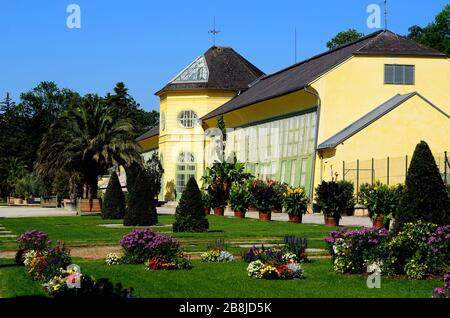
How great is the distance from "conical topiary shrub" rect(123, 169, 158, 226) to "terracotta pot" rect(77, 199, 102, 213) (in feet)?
53.7

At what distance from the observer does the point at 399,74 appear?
168 ft

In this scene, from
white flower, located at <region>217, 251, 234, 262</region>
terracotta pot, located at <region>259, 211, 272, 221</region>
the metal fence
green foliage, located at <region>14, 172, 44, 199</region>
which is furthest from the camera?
green foliage, located at <region>14, 172, 44, 199</region>

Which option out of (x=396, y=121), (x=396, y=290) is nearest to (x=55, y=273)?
(x=396, y=290)

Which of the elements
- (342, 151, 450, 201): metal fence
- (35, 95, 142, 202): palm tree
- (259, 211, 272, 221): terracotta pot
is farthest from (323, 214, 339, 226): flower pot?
(35, 95, 142, 202): palm tree

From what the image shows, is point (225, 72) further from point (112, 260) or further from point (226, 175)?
point (112, 260)

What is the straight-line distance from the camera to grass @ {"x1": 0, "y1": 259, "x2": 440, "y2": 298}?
12.4 meters

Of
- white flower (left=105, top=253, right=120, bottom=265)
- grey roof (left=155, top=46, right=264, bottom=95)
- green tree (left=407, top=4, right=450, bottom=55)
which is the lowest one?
white flower (left=105, top=253, right=120, bottom=265)

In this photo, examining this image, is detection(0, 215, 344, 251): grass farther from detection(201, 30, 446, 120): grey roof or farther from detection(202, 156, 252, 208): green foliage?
detection(201, 30, 446, 120): grey roof

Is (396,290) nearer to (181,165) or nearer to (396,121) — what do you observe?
(396,121)

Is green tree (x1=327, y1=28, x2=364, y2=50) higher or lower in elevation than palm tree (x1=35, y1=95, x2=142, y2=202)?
higher

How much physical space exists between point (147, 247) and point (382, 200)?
14.1m

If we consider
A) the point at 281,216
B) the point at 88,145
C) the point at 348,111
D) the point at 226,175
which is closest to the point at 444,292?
the point at 281,216

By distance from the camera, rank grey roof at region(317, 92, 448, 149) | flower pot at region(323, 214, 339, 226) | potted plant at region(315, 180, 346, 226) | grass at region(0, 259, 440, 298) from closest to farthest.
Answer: grass at region(0, 259, 440, 298) < potted plant at region(315, 180, 346, 226) < flower pot at region(323, 214, 339, 226) < grey roof at region(317, 92, 448, 149)

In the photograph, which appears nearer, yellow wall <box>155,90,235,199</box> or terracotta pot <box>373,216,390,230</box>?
terracotta pot <box>373,216,390,230</box>
